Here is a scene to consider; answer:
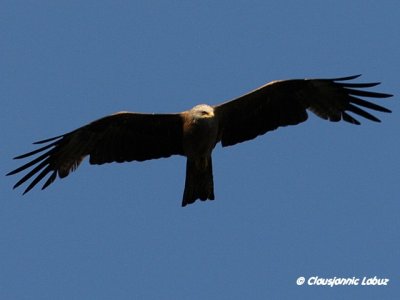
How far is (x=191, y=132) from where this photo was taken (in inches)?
583

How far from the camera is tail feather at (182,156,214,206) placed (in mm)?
15156

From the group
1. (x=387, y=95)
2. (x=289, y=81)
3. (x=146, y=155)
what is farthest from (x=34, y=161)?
(x=387, y=95)

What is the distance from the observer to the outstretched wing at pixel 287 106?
1503 cm

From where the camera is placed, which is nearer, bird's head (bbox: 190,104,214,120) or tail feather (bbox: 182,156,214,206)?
bird's head (bbox: 190,104,214,120)

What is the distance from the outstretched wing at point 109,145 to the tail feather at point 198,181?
37 centimetres

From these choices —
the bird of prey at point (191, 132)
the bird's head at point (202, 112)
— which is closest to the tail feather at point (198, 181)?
the bird of prey at point (191, 132)

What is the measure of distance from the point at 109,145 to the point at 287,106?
8.65ft

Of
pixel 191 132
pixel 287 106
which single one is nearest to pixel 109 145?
pixel 191 132

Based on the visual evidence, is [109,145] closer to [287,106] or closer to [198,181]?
[198,181]

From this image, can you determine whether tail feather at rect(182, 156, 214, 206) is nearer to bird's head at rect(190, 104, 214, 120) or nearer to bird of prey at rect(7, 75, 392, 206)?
bird of prey at rect(7, 75, 392, 206)

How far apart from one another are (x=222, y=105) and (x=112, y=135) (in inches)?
65.7

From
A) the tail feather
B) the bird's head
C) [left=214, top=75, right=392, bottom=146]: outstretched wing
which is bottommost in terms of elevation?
the tail feather

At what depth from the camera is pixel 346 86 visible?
15.1 meters

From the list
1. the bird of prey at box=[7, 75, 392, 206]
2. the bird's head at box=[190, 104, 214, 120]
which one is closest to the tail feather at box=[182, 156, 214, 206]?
the bird of prey at box=[7, 75, 392, 206]
